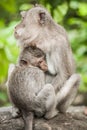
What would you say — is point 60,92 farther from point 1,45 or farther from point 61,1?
point 1,45

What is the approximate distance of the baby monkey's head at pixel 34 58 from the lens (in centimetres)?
812

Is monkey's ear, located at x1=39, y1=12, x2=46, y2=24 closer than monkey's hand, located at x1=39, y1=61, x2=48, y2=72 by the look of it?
No

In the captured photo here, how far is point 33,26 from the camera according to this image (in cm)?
834

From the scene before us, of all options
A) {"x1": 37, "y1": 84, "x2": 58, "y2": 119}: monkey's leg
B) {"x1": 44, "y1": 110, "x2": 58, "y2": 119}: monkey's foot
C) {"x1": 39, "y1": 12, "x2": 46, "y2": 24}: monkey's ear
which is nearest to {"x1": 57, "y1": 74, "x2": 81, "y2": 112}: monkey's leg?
{"x1": 44, "y1": 110, "x2": 58, "y2": 119}: monkey's foot

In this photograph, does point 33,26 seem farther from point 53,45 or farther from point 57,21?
point 57,21

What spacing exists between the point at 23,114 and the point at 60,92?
1.97ft

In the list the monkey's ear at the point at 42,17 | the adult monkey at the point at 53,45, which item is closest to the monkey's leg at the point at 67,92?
the adult monkey at the point at 53,45

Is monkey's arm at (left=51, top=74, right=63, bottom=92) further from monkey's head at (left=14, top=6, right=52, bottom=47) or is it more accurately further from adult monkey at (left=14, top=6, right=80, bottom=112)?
monkey's head at (left=14, top=6, right=52, bottom=47)

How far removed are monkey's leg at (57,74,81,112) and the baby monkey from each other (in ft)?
0.67

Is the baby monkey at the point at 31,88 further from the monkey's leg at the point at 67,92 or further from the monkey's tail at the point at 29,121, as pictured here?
the monkey's leg at the point at 67,92

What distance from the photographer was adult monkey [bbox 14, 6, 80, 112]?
26.9 ft

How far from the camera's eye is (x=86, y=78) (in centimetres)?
1212

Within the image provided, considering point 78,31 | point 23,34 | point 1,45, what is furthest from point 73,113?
point 78,31

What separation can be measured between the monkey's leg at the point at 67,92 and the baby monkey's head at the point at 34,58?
376 millimetres
